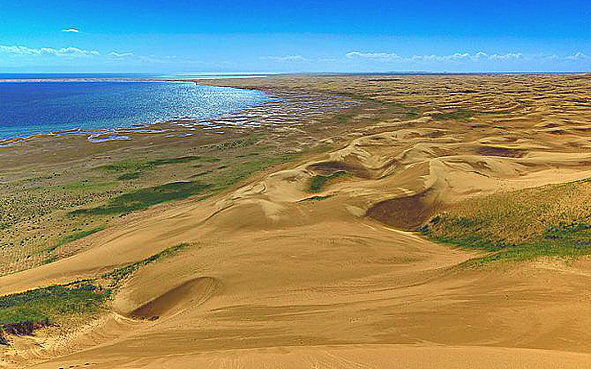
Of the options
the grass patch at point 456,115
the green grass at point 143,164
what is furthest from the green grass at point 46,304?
the grass patch at point 456,115

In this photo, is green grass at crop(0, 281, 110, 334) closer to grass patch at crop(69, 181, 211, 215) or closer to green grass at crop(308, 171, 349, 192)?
grass patch at crop(69, 181, 211, 215)

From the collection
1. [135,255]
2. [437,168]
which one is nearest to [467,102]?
[437,168]

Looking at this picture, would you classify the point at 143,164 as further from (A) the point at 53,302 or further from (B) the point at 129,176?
(A) the point at 53,302

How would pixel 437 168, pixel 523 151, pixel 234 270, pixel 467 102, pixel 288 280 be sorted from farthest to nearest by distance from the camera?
1. pixel 467 102
2. pixel 523 151
3. pixel 437 168
4. pixel 234 270
5. pixel 288 280

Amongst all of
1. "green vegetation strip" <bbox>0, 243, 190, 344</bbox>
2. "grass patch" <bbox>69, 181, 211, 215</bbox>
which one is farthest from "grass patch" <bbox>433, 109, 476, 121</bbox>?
"green vegetation strip" <bbox>0, 243, 190, 344</bbox>

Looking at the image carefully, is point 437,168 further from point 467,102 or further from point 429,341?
point 467,102
